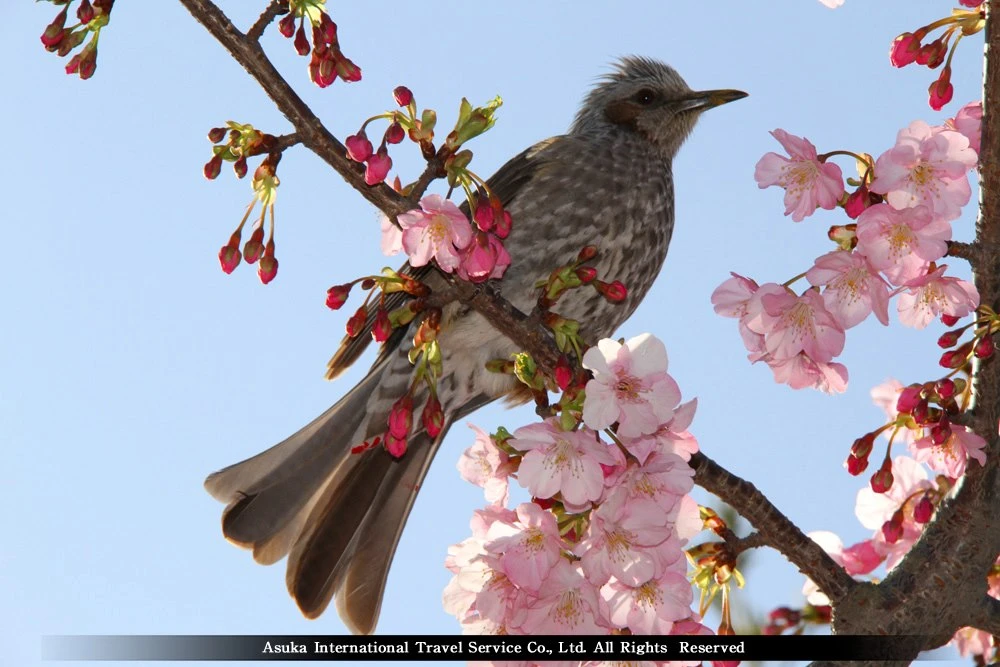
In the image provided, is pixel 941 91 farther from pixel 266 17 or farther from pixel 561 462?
pixel 266 17

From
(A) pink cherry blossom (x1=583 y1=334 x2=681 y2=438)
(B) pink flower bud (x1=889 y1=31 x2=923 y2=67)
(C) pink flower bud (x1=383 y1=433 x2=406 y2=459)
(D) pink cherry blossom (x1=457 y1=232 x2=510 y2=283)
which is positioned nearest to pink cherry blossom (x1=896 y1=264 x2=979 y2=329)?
(B) pink flower bud (x1=889 y1=31 x2=923 y2=67)

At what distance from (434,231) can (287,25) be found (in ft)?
1.92

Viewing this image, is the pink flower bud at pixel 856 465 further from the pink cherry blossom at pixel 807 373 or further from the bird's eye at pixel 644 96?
the bird's eye at pixel 644 96

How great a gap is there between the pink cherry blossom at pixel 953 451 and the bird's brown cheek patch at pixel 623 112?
2727mm

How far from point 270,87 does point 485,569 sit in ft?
3.63

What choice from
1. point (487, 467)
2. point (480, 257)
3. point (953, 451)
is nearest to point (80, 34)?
point (480, 257)

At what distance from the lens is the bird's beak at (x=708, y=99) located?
16.0ft

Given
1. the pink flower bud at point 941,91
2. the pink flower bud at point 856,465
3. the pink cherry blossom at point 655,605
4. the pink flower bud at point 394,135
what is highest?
the pink flower bud at point 941,91

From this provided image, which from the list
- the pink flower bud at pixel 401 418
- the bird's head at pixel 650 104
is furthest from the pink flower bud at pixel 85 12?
the bird's head at pixel 650 104

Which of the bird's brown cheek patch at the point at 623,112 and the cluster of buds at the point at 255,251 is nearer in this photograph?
the cluster of buds at the point at 255,251

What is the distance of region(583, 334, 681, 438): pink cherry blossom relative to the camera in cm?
206

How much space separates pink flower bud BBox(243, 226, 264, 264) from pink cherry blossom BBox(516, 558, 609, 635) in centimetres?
94

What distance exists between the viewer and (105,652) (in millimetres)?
2744

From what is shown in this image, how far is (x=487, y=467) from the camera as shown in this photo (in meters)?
2.44
